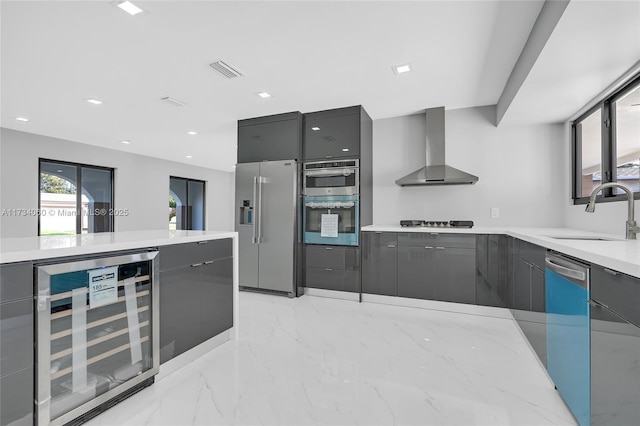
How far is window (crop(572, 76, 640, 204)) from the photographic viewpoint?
7.60 ft

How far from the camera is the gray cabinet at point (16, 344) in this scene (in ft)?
3.95

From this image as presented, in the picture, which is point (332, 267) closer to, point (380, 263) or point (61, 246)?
Result: point (380, 263)

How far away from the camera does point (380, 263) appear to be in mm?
3668

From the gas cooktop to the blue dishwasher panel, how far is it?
1770 mm

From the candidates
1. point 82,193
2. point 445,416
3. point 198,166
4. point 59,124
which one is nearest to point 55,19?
point 59,124

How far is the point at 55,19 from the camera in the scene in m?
2.15

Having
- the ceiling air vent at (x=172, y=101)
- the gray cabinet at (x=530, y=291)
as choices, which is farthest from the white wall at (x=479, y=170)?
the ceiling air vent at (x=172, y=101)

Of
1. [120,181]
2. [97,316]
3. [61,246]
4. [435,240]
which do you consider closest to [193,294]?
[97,316]

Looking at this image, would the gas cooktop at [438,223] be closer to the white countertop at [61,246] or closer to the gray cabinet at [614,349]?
the gray cabinet at [614,349]

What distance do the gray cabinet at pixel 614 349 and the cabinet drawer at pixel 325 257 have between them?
2717 mm

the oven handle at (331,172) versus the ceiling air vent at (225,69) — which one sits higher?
the ceiling air vent at (225,69)

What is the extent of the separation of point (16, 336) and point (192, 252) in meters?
0.97

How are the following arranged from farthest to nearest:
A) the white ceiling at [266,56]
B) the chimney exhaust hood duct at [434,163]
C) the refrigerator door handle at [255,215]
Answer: the refrigerator door handle at [255,215]
the chimney exhaust hood duct at [434,163]
the white ceiling at [266,56]

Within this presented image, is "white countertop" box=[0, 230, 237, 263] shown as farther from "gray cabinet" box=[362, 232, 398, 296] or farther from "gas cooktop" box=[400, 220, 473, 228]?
"gas cooktop" box=[400, 220, 473, 228]
